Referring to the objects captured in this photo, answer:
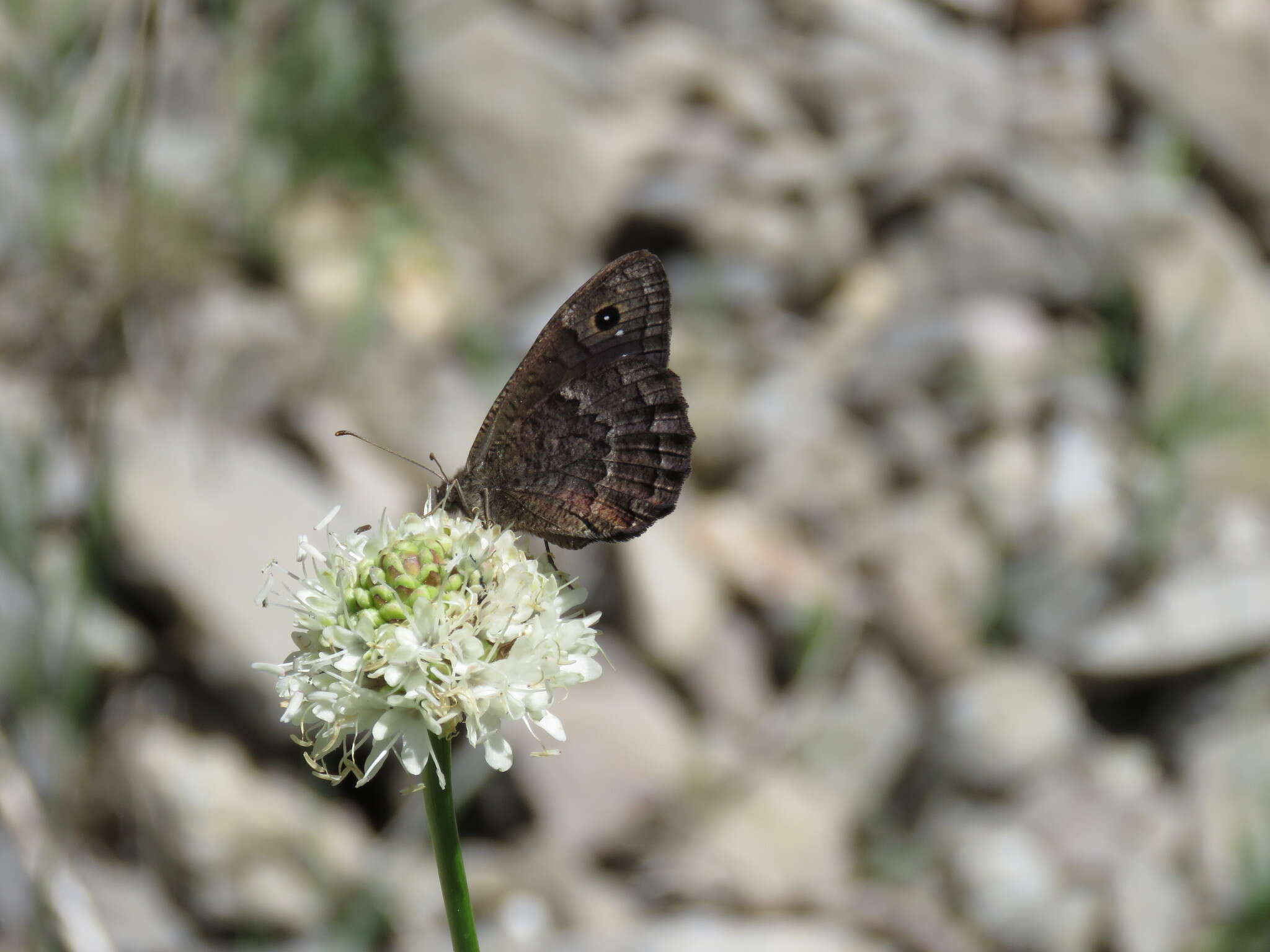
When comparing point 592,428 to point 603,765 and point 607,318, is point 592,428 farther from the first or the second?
point 603,765

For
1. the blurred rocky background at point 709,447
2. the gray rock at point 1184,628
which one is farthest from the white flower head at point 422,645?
the gray rock at point 1184,628

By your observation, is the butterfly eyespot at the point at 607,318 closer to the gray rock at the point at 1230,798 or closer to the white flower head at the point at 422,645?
the white flower head at the point at 422,645

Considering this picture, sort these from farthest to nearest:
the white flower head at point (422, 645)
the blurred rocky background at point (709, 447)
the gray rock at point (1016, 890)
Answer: the gray rock at point (1016, 890)
the blurred rocky background at point (709, 447)
the white flower head at point (422, 645)

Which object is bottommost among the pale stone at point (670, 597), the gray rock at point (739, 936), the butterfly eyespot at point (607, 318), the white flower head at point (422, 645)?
the white flower head at point (422, 645)

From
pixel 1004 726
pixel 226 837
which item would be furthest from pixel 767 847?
pixel 226 837

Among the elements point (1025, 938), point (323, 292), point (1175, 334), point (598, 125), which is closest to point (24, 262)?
point (323, 292)

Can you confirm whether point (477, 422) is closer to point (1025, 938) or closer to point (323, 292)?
point (323, 292)

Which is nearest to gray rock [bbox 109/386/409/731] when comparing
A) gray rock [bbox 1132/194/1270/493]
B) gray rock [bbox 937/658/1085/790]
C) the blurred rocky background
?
the blurred rocky background
